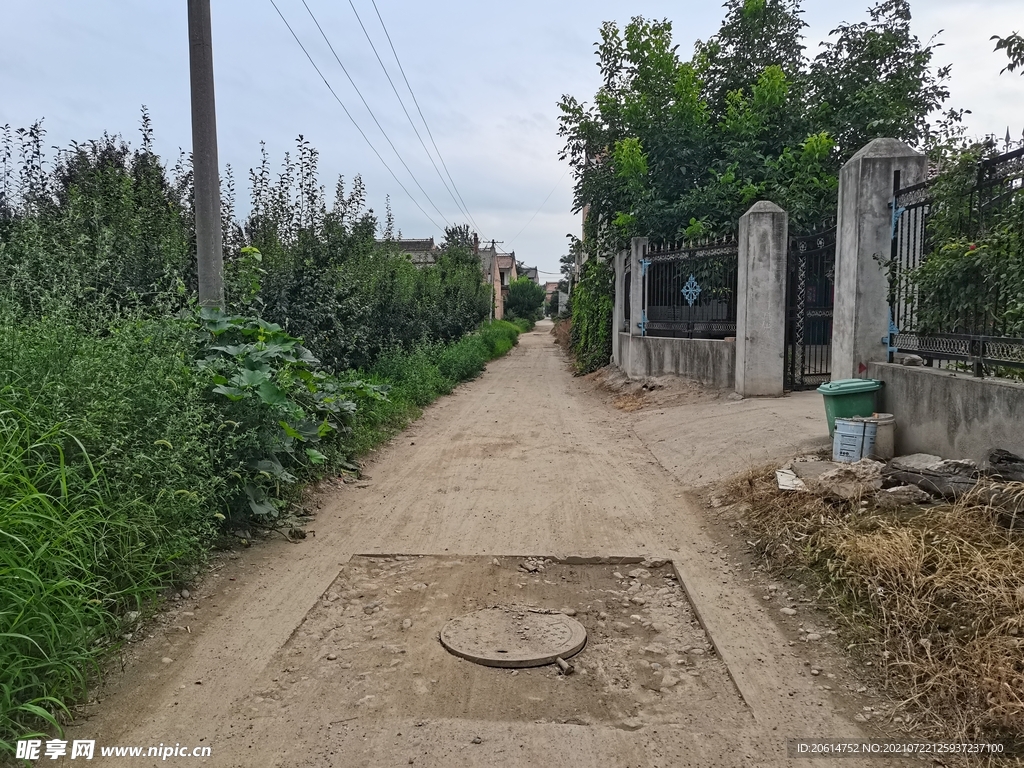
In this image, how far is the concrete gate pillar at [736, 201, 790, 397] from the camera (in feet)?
32.1

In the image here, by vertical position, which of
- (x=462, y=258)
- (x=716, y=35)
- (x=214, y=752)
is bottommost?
(x=214, y=752)

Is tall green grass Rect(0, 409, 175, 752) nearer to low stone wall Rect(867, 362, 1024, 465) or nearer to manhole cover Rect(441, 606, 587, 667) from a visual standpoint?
manhole cover Rect(441, 606, 587, 667)

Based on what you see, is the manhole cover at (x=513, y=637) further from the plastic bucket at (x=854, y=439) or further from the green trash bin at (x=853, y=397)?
the green trash bin at (x=853, y=397)

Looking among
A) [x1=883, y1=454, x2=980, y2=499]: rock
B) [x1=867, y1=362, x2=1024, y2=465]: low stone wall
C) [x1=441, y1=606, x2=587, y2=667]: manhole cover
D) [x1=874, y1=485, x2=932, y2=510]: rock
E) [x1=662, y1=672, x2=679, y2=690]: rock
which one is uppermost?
[x1=867, y1=362, x2=1024, y2=465]: low stone wall

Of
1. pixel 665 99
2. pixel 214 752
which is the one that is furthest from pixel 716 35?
pixel 214 752

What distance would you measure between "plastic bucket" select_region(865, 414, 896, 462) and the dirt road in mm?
846

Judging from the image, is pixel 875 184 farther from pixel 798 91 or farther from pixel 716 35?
pixel 716 35

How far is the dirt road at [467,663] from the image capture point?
2684mm

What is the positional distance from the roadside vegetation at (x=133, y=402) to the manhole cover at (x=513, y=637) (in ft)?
5.40

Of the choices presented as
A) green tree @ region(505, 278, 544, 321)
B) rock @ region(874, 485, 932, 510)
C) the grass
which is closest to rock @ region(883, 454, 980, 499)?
rock @ region(874, 485, 932, 510)

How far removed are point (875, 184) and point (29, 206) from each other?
27.4ft

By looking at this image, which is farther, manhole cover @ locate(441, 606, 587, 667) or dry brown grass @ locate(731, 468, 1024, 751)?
manhole cover @ locate(441, 606, 587, 667)

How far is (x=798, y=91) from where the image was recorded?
13570 mm

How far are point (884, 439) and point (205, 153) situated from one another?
656cm
